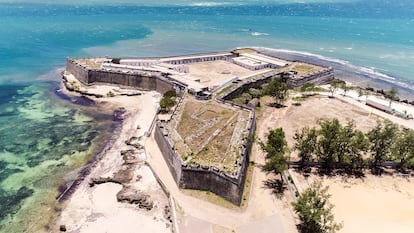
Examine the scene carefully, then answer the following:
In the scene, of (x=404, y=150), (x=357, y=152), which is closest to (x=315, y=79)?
(x=404, y=150)

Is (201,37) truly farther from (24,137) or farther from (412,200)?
(412,200)

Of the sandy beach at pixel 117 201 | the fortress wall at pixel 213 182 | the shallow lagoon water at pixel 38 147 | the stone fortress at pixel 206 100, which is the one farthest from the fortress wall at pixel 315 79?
the fortress wall at pixel 213 182

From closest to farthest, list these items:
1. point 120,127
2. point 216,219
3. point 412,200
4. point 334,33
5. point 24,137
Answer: point 216,219 < point 412,200 < point 24,137 < point 120,127 < point 334,33

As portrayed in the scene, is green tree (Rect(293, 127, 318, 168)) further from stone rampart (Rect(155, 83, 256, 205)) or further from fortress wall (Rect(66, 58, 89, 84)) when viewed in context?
fortress wall (Rect(66, 58, 89, 84))

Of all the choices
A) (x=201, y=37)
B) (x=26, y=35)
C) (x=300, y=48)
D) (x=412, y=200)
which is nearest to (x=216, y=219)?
(x=412, y=200)

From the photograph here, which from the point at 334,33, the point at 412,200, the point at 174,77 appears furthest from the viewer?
the point at 334,33

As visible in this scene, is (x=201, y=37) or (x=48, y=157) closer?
(x=48, y=157)

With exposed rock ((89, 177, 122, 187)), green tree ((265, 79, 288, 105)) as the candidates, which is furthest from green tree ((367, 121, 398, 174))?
exposed rock ((89, 177, 122, 187))

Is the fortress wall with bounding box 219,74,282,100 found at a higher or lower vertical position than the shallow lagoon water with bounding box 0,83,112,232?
higher
